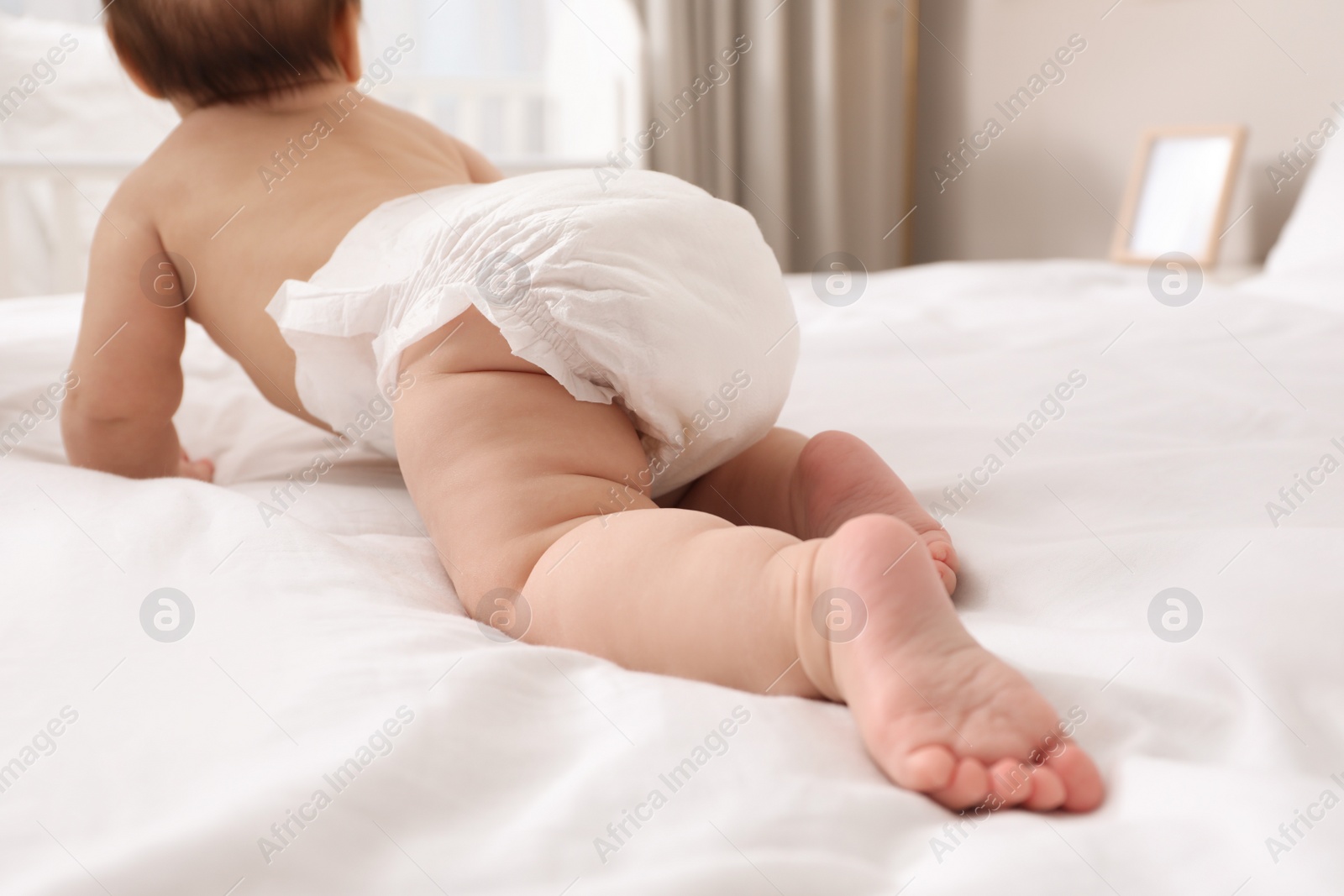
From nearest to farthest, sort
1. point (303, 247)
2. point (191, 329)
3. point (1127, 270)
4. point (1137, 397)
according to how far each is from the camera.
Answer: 1. point (303, 247)
2. point (1137, 397)
3. point (191, 329)
4. point (1127, 270)

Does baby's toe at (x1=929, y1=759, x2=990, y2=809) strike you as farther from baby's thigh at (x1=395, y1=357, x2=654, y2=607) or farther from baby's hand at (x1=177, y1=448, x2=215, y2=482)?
baby's hand at (x1=177, y1=448, x2=215, y2=482)

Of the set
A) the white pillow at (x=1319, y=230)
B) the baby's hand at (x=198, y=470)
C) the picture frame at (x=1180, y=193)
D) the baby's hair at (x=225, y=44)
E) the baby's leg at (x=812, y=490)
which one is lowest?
the picture frame at (x=1180, y=193)

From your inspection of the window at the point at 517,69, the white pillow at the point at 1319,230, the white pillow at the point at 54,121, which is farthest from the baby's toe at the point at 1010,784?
the window at the point at 517,69

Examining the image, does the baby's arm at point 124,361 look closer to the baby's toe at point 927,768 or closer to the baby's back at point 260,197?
the baby's back at point 260,197

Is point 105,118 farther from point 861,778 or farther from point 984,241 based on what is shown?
point 861,778

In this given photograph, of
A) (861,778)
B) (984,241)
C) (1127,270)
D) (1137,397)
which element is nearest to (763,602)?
(861,778)

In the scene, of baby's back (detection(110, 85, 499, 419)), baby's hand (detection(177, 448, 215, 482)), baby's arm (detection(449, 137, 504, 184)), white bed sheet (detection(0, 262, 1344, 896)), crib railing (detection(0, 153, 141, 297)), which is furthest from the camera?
crib railing (detection(0, 153, 141, 297))

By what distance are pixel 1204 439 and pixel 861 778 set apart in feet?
2.09

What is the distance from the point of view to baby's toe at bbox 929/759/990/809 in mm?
405

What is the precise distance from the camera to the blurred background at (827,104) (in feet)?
7.25

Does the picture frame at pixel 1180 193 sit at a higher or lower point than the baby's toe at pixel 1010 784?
lower

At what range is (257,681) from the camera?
1.61 ft

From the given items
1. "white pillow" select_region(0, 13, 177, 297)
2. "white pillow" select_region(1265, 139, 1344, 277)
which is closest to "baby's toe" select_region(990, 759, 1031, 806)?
"white pillow" select_region(1265, 139, 1344, 277)

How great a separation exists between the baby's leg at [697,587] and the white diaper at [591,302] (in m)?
0.03
